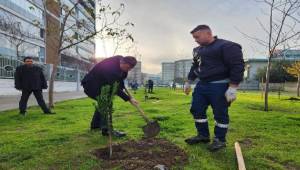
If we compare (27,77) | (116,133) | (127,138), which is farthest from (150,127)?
(27,77)

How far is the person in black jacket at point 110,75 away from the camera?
20.7 feet

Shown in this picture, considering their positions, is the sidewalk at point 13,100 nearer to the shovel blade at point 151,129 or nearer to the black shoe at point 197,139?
the shovel blade at point 151,129

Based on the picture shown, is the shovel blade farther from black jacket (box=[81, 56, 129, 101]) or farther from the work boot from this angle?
black jacket (box=[81, 56, 129, 101])

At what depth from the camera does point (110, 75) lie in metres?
6.42

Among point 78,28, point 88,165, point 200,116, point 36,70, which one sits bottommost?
point 88,165

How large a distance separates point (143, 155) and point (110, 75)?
194 centimetres

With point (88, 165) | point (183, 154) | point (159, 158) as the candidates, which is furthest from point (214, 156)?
point (88, 165)

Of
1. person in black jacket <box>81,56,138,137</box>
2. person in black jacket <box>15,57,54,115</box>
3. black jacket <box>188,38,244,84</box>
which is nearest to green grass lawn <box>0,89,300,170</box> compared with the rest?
person in black jacket <box>81,56,138,137</box>

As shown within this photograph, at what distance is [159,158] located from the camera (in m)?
4.84

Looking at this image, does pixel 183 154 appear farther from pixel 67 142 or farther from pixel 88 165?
pixel 67 142

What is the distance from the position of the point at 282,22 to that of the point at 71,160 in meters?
11.9

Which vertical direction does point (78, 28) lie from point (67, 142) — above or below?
above

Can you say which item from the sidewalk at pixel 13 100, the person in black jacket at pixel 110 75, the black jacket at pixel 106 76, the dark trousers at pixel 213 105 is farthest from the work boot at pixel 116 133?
the sidewalk at pixel 13 100

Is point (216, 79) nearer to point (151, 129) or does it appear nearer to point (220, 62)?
point (220, 62)
